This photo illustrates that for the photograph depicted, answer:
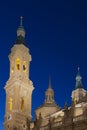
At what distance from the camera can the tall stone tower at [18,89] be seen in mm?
79062

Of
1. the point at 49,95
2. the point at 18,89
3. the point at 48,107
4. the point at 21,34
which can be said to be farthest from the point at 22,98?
the point at 21,34

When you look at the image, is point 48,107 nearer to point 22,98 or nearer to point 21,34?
point 22,98

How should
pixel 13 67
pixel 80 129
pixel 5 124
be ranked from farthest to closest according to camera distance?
1. pixel 13 67
2. pixel 5 124
3. pixel 80 129

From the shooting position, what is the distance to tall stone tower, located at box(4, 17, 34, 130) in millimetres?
79062

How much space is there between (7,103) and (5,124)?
201 inches

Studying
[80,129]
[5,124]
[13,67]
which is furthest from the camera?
[13,67]

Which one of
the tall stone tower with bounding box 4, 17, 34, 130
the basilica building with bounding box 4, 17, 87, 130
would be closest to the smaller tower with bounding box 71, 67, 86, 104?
the basilica building with bounding box 4, 17, 87, 130

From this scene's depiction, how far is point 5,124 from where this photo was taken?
79.4m

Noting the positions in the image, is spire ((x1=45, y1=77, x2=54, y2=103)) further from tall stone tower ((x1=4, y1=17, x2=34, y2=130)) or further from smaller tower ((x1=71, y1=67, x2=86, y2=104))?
smaller tower ((x1=71, y1=67, x2=86, y2=104))

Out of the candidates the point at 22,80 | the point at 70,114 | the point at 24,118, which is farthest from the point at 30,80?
the point at 70,114

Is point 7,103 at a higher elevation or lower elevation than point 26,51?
lower

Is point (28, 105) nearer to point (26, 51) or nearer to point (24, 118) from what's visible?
point (24, 118)

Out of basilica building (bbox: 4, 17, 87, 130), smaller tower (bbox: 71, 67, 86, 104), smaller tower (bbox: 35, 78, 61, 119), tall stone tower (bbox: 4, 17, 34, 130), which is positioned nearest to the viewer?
basilica building (bbox: 4, 17, 87, 130)

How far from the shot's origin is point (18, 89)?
8119 centimetres
